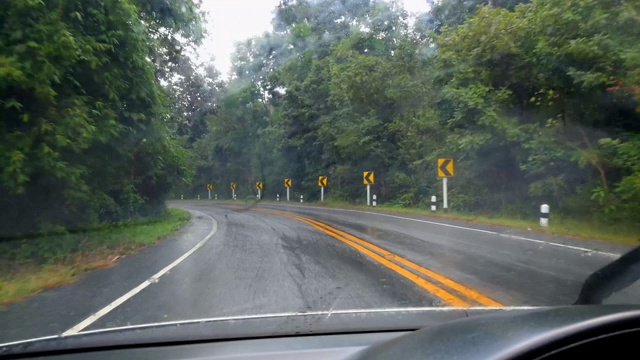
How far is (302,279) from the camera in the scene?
8.61 meters

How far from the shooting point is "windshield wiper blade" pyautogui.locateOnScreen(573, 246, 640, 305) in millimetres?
3775

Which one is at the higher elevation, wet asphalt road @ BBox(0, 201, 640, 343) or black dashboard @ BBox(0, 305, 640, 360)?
black dashboard @ BBox(0, 305, 640, 360)

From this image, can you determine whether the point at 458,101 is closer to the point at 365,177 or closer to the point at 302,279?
the point at 365,177

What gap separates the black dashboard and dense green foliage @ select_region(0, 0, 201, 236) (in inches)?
292

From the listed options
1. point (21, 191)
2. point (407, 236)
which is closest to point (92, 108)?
point (21, 191)

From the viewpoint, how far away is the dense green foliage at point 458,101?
55.6ft

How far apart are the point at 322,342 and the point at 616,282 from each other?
200 centimetres

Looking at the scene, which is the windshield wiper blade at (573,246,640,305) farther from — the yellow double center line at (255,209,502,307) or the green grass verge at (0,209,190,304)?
the green grass verge at (0,209,190,304)

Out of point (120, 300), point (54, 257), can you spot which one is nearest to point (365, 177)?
point (54, 257)

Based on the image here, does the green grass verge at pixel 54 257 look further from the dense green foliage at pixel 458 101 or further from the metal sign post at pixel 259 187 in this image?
the metal sign post at pixel 259 187

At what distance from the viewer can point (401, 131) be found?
110ft

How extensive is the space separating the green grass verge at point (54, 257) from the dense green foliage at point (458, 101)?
41.1ft

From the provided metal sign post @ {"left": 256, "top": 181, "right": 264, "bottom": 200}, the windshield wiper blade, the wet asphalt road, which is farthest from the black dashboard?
metal sign post @ {"left": 256, "top": 181, "right": 264, "bottom": 200}

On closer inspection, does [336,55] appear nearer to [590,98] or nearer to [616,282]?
[590,98]
